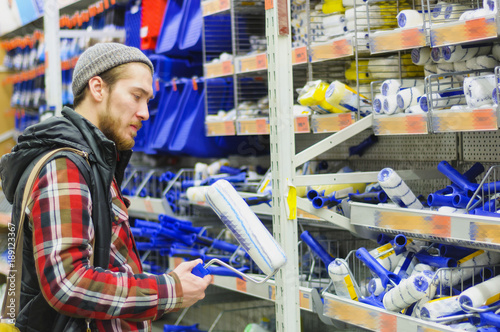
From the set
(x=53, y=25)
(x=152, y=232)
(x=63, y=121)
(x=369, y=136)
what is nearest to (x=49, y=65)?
(x=53, y=25)

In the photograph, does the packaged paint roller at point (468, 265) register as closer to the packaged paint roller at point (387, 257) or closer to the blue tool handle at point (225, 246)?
the packaged paint roller at point (387, 257)

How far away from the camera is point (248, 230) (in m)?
1.82

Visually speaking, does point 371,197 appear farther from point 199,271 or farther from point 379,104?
point 199,271

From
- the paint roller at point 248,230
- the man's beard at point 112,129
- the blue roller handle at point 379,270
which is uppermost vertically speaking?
the man's beard at point 112,129

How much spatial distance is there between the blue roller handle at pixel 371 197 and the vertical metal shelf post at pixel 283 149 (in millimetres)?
419

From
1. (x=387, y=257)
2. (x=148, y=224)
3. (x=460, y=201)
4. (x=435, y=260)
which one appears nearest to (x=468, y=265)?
(x=435, y=260)

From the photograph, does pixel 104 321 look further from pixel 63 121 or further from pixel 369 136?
pixel 369 136

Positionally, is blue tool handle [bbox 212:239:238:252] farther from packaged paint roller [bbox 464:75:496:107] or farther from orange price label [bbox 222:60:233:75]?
packaged paint roller [bbox 464:75:496:107]

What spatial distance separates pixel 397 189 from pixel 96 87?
1.22 meters

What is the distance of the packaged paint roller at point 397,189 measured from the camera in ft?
7.82

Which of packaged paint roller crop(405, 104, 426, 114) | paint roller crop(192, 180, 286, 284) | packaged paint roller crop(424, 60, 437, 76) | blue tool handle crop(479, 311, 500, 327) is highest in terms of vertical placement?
packaged paint roller crop(424, 60, 437, 76)

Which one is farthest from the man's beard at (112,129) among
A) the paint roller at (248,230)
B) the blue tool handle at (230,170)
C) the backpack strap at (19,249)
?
the blue tool handle at (230,170)

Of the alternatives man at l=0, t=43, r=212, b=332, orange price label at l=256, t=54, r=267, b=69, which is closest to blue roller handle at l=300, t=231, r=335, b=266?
orange price label at l=256, t=54, r=267, b=69

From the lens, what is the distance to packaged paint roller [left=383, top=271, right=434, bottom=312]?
2.16 metres
